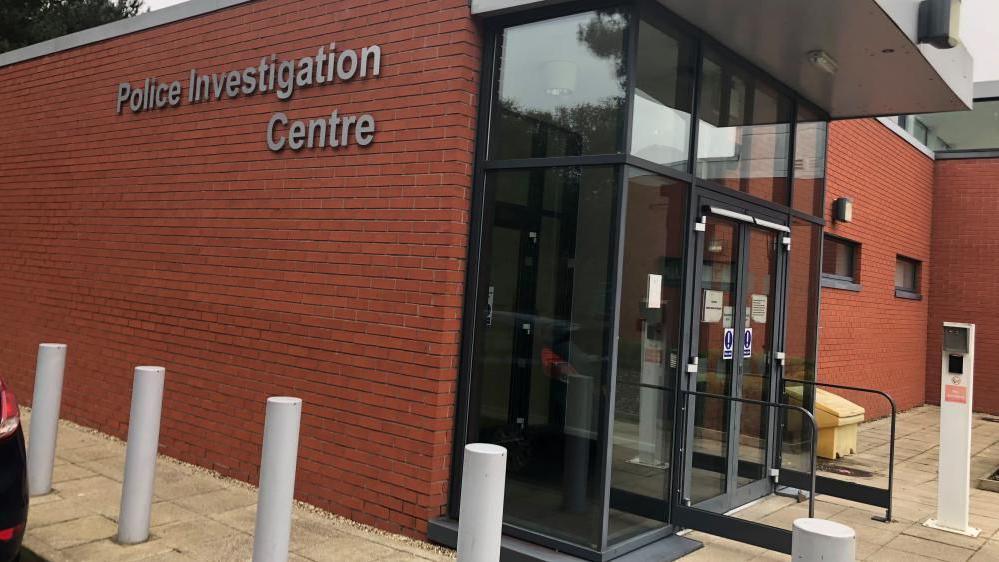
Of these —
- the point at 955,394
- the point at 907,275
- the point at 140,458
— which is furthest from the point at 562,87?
the point at 907,275

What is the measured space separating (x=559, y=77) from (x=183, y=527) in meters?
3.71

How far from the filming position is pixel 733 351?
591 centimetres

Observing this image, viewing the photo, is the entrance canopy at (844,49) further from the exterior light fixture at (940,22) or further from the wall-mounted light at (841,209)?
the wall-mounted light at (841,209)

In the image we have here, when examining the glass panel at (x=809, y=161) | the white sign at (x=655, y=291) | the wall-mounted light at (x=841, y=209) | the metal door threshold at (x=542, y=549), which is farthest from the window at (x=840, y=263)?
the metal door threshold at (x=542, y=549)

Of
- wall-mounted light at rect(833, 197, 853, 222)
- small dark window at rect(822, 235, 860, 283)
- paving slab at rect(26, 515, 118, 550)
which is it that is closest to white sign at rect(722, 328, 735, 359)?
paving slab at rect(26, 515, 118, 550)

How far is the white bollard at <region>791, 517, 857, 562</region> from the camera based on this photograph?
94.7 inches

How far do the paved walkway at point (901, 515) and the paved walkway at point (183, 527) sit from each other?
2021mm

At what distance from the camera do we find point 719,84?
558cm

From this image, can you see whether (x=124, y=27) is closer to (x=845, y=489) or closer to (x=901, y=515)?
(x=845, y=489)

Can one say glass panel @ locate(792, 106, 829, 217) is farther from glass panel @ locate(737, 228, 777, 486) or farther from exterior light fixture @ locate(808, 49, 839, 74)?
exterior light fixture @ locate(808, 49, 839, 74)

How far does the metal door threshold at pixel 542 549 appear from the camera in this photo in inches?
176

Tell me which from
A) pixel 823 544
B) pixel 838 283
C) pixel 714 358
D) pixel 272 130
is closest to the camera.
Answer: pixel 823 544

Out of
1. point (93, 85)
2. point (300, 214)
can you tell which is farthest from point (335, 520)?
point (93, 85)

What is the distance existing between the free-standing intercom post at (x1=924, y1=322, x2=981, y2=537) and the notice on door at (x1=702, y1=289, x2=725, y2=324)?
5.61 ft
